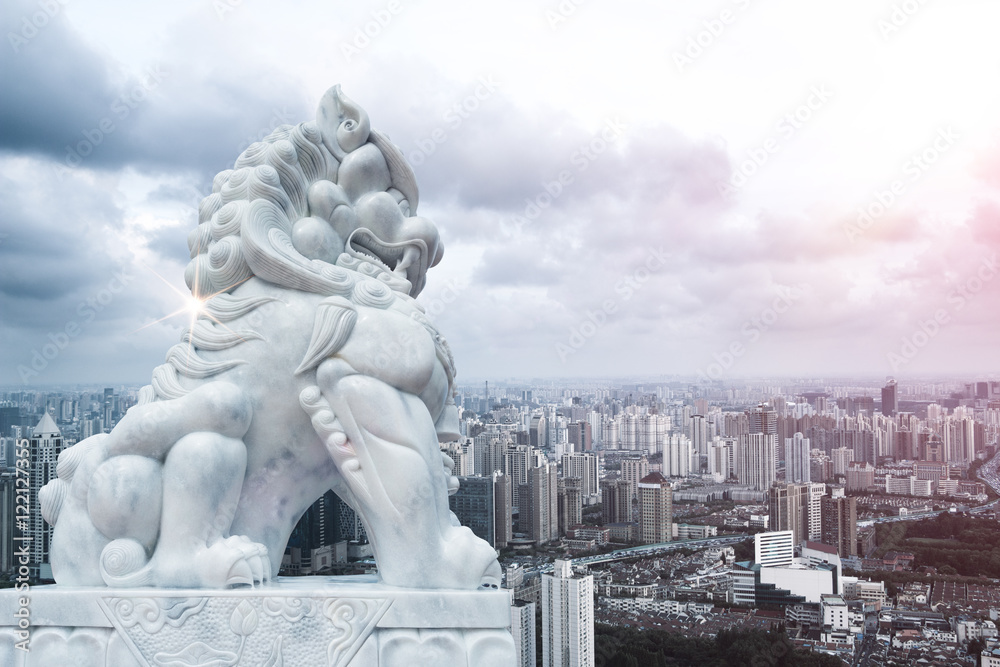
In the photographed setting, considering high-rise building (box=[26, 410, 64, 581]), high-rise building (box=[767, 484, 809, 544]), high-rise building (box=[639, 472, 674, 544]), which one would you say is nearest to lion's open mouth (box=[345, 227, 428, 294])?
high-rise building (box=[26, 410, 64, 581])

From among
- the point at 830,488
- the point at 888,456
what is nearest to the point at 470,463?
the point at 830,488

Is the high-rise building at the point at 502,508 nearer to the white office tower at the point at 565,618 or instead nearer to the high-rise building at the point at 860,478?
the white office tower at the point at 565,618

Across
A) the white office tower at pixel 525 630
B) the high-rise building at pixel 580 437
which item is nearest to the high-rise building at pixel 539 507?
the white office tower at pixel 525 630

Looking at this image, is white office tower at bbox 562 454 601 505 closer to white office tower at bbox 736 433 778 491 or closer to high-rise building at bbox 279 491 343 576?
white office tower at bbox 736 433 778 491

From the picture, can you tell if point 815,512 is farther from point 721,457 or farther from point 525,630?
point 525,630

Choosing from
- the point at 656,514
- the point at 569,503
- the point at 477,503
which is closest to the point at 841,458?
the point at 656,514

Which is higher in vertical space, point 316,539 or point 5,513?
point 5,513
